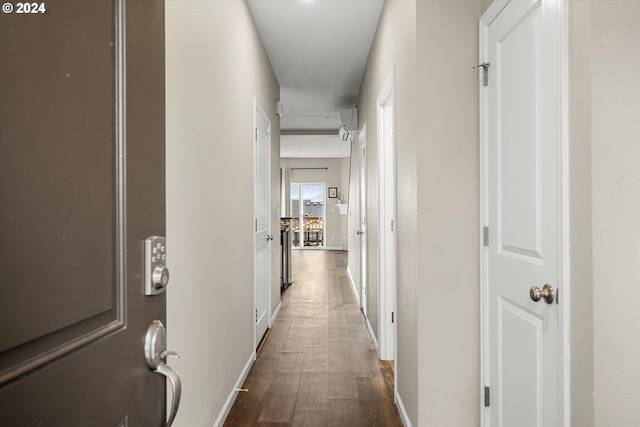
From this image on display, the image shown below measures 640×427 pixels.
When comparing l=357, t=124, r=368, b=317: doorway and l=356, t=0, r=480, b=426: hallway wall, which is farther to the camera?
l=357, t=124, r=368, b=317: doorway

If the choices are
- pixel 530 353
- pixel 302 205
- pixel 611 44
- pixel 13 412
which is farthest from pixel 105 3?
pixel 302 205

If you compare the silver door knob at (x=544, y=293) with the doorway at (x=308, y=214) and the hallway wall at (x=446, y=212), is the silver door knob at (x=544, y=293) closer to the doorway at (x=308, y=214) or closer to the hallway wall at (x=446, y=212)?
the hallway wall at (x=446, y=212)

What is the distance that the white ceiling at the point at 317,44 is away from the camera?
310cm

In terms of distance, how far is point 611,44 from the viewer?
111 centimetres

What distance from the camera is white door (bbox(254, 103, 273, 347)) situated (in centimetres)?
358

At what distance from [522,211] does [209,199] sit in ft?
4.69

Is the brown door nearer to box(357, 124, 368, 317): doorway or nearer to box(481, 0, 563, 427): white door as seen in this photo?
box(481, 0, 563, 427): white door

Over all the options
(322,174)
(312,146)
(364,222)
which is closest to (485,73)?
(364,222)

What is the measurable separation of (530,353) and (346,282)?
214 inches

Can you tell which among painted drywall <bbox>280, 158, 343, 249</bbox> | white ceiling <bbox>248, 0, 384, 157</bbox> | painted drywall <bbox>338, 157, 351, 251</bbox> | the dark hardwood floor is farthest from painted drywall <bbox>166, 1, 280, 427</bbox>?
painted drywall <bbox>280, 158, 343, 249</bbox>

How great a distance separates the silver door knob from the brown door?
1.23 meters

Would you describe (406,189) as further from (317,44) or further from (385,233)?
(317,44)

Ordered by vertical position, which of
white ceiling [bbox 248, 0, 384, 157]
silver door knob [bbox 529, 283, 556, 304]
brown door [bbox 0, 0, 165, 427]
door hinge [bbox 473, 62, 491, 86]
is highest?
white ceiling [bbox 248, 0, 384, 157]

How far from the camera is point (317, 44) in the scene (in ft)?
12.4
